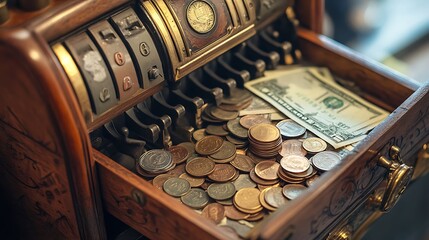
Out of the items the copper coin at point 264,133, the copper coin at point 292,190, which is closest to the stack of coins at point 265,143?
the copper coin at point 264,133

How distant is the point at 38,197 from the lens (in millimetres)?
1443

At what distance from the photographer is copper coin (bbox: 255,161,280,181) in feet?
4.79

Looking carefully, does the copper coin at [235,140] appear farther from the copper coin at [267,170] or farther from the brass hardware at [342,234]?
the brass hardware at [342,234]

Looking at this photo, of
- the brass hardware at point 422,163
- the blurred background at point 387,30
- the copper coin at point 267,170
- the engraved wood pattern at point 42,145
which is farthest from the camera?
the blurred background at point 387,30

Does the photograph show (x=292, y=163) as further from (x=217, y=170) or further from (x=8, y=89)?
(x=8, y=89)

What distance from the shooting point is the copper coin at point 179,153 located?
1.49 m

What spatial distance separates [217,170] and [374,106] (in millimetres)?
470

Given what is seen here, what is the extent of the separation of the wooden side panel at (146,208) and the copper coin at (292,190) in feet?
0.73

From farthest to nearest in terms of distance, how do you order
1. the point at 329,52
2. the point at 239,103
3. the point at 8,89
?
1. the point at 329,52
2. the point at 239,103
3. the point at 8,89

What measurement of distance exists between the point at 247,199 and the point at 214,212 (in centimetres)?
8

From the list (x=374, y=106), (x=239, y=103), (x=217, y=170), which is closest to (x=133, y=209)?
(x=217, y=170)

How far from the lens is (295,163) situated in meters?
1.47

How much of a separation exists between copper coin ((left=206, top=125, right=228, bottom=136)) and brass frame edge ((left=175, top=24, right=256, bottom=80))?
15cm

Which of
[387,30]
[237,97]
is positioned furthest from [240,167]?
[387,30]
